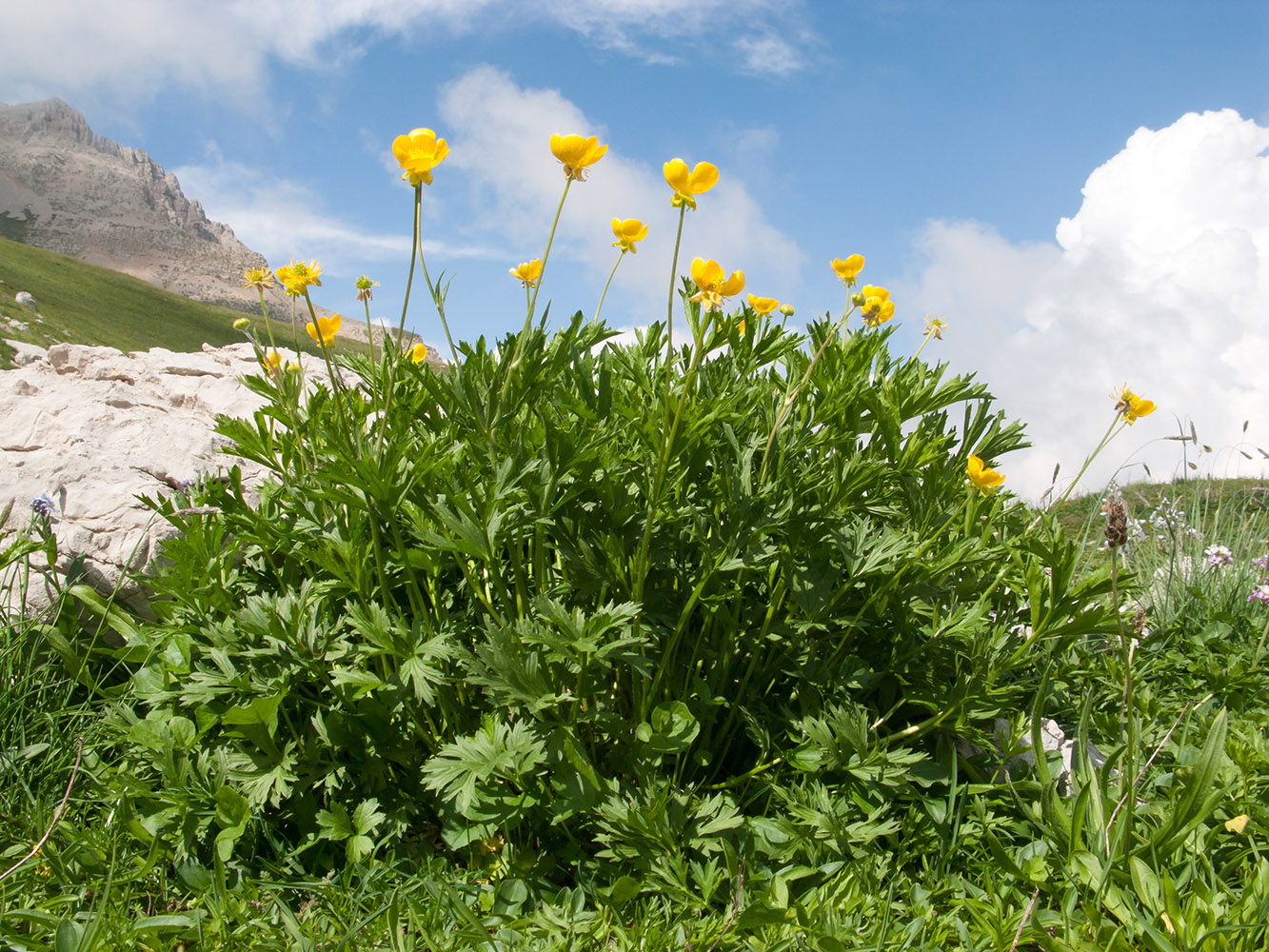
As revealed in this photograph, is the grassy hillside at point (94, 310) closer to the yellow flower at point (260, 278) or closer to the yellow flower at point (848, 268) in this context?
the yellow flower at point (260, 278)

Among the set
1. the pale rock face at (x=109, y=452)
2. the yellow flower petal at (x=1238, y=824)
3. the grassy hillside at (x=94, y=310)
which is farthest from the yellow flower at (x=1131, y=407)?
the grassy hillside at (x=94, y=310)

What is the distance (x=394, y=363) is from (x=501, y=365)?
39 centimetres

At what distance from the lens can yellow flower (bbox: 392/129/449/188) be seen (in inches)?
72.4

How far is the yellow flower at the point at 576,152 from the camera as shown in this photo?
1857 millimetres

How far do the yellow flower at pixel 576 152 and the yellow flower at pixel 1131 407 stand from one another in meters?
1.75

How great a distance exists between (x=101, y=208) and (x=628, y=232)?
621 ft

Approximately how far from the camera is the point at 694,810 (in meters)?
1.99

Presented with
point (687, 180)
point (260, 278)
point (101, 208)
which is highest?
point (101, 208)

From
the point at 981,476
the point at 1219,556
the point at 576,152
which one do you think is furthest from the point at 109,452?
the point at 1219,556

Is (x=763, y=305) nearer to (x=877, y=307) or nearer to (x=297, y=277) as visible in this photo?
(x=877, y=307)

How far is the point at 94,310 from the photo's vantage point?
56.5 meters

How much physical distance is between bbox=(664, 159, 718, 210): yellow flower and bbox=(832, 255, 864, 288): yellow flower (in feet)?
2.68

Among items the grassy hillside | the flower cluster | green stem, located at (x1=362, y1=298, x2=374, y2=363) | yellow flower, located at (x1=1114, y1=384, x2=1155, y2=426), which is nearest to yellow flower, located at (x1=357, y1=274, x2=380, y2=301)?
green stem, located at (x1=362, y1=298, x2=374, y2=363)

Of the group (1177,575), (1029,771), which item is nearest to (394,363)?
(1029,771)
